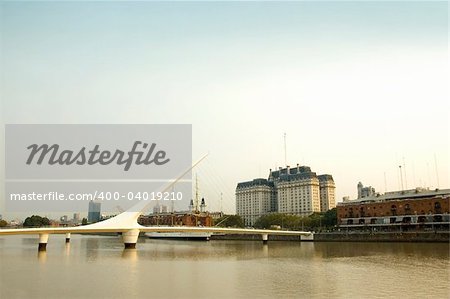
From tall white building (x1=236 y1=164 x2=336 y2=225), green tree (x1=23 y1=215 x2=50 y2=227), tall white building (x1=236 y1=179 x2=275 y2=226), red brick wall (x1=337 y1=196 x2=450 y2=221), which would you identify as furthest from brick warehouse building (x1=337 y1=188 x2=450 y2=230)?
green tree (x1=23 y1=215 x2=50 y2=227)

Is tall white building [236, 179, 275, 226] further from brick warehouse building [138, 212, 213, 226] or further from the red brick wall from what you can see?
the red brick wall

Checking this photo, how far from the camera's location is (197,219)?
Answer: 6259 cm

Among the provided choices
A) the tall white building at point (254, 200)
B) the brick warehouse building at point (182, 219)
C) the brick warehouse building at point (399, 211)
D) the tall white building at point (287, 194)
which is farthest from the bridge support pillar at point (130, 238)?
the tall white building at point (254, 200)

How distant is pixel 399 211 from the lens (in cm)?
4162

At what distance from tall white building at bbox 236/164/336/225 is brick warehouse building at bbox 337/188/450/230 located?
34502 millimetres

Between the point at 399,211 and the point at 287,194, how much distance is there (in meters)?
45.5

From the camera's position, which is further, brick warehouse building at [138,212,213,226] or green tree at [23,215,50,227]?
green tree at [23,215,50,227]

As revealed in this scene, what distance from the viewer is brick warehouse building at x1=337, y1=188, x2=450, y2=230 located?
38938mm

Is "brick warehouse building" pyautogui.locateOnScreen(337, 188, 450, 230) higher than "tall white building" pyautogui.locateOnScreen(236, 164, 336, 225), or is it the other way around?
"tall white building" pyautogui.locateOnScreen(236, 164, 336, 225)

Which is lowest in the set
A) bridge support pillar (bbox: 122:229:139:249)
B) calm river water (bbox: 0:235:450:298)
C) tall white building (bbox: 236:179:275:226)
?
calm river water (bbox: 0:235:450:298)

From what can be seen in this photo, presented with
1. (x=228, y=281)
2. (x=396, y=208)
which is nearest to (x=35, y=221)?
(x=396, y=208)

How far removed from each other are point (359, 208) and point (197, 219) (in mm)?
24897

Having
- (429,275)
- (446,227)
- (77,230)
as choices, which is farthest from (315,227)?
(429,275)

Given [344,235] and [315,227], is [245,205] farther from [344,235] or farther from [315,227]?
[344,235]
